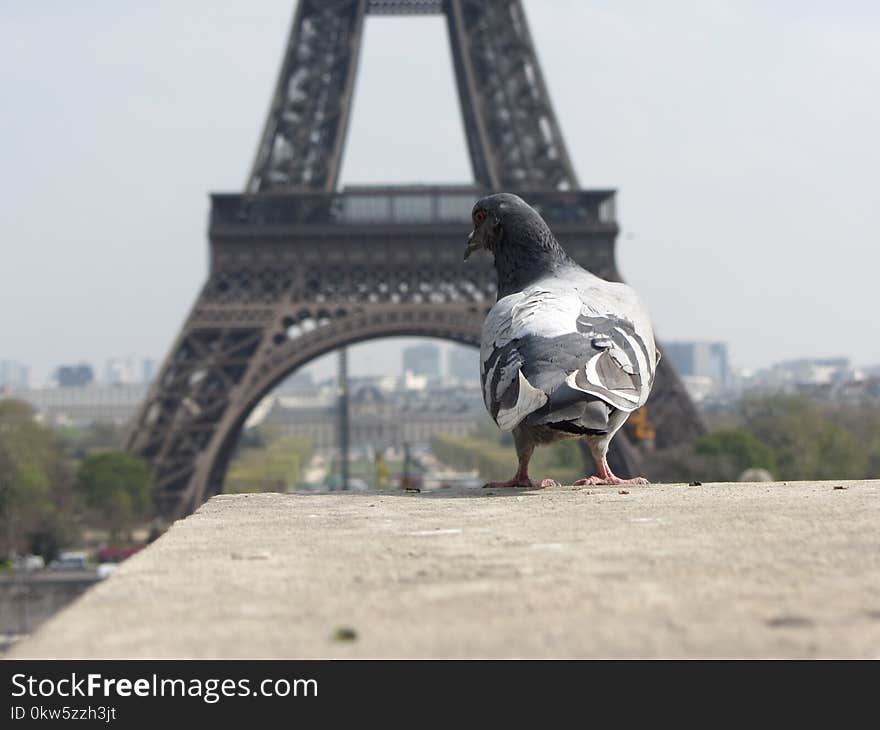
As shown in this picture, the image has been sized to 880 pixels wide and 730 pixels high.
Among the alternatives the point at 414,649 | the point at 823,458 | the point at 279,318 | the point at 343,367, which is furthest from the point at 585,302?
the point at 343,367

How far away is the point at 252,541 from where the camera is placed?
5.52 metres

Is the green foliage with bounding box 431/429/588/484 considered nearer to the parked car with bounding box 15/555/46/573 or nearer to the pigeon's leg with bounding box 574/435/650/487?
the parked car with bounding box 15/555/46/573

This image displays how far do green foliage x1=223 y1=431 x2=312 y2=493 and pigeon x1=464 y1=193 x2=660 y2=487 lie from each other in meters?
43.0

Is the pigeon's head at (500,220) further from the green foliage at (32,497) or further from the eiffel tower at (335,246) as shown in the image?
the green foliage at (32,497)

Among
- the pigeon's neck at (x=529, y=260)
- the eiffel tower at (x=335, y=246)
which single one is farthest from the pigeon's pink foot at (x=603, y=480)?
the eiffel tower at (x=335, y=246)

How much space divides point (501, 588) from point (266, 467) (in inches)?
3441

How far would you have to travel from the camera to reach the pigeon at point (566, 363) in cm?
777

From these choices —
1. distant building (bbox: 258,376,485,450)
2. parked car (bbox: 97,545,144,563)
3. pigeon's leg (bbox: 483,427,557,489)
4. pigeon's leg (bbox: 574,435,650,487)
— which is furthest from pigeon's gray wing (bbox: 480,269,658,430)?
distant building (bbox: 258,376,485,450)

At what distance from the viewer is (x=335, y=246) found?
152 feet

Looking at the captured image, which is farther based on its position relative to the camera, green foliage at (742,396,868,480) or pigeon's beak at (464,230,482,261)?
green foliage at (742,396,868,480)

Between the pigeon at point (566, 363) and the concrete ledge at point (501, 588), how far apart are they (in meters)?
1.29

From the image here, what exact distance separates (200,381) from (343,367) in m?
51.1

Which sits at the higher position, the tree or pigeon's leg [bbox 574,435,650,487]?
the tree

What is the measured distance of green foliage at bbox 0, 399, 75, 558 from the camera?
55625 mm
